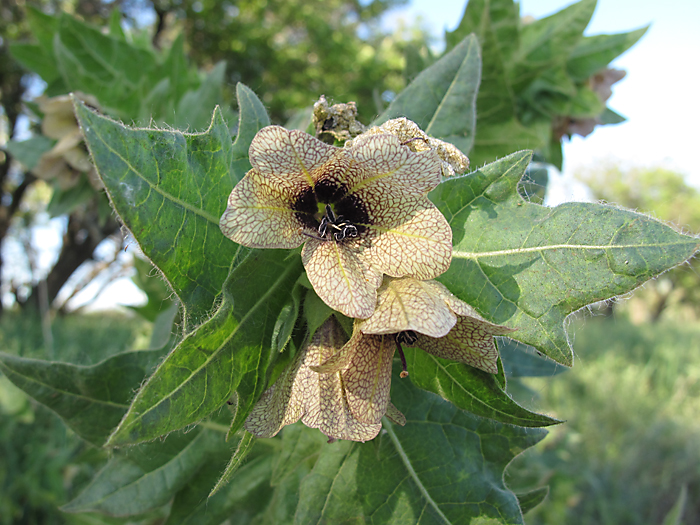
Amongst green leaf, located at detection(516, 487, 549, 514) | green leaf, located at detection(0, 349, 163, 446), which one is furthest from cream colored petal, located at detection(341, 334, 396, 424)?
green leaf, located at detection(516, 487, 549, 514)

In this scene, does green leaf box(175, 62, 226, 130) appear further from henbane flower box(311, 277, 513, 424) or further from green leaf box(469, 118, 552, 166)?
henbane flower box(311, 277, 513, 424)

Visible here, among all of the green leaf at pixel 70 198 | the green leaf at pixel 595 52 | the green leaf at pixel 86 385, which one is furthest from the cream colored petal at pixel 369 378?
the green leaf at pixel 70 198

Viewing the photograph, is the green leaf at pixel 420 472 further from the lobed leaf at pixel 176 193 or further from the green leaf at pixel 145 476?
the lobed leaf at pixel 176 193

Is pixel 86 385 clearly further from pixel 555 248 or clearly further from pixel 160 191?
pixel 555 248

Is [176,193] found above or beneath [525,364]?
above

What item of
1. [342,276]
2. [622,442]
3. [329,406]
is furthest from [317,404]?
[622,442]
